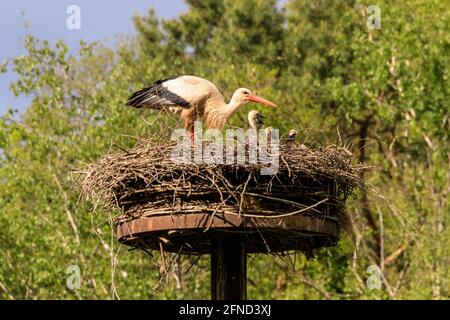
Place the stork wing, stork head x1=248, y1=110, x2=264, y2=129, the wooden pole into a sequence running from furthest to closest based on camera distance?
stork head x1=248, y1=110, x2=264, y2=129
the stork wing
the wooden pole

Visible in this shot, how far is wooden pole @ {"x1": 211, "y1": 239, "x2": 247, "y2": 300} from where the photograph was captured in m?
7.36

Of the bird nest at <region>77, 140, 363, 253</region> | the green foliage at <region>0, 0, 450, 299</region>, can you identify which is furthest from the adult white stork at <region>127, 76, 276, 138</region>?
the green foliage at <region>0, 0, 450, 299</region>

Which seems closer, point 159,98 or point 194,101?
point 194,101

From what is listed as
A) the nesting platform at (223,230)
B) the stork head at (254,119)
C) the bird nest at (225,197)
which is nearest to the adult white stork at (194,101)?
the stork head at (254,119)

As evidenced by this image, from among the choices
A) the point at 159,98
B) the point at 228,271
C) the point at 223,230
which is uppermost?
the point at 159,98

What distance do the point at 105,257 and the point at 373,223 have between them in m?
7.48

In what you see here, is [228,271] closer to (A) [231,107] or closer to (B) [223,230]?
(B) [223,230]

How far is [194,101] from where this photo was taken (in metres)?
9.79

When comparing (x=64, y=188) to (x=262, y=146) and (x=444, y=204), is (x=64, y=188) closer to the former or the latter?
(x=444, y=204)

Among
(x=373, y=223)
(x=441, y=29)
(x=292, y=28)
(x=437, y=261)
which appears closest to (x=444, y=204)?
(x=437, y=261)

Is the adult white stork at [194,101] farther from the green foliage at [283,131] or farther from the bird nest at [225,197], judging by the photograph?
the green foliage at [283,131]

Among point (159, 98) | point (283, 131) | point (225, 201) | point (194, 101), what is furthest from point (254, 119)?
point (283, 131)

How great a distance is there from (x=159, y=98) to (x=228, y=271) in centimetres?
296

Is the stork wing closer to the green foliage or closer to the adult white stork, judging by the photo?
the adult white stork
